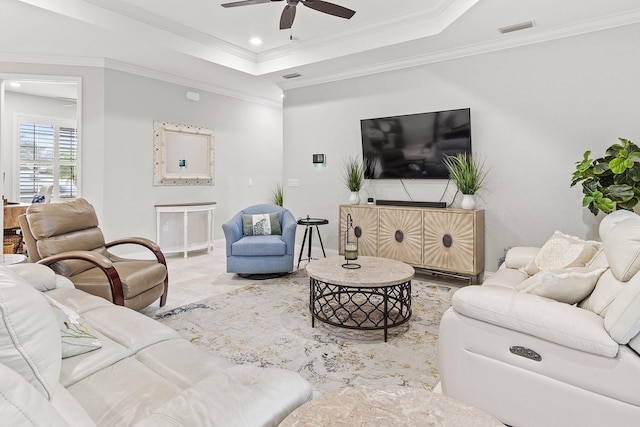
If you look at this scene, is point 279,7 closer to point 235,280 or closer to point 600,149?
point 235,280

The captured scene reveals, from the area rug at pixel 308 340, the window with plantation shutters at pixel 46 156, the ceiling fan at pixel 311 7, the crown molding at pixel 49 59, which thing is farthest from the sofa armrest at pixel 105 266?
the window with plantation shutters at pixel 46 156

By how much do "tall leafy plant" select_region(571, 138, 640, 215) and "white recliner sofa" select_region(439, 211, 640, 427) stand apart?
1.73 m

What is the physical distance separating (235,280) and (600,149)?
4.17 meters

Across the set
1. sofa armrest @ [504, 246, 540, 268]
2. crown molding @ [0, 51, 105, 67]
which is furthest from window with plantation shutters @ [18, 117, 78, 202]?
sofa armrest @ [504, 246, 540, 268]

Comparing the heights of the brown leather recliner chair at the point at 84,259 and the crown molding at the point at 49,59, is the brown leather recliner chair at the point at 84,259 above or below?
below

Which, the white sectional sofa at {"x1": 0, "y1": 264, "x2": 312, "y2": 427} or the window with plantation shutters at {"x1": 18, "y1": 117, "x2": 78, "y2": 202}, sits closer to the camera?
the white sectional sofa at {"x1": 0, "y1": 264, "x2": 312, "y2": 427}

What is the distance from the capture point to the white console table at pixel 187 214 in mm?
5699

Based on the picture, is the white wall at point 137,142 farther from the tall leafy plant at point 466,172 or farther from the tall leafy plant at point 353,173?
the tall leafy plant at point 466,172

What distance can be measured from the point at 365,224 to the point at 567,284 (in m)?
3.14

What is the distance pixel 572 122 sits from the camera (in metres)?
3.90

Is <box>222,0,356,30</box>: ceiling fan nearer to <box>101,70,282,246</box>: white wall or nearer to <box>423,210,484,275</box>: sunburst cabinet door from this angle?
<box>423,210,484,275</box>: sunburst cabinet door

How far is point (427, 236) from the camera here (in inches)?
174

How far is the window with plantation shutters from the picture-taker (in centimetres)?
721

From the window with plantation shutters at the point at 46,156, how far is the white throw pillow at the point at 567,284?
7563 millimetres
